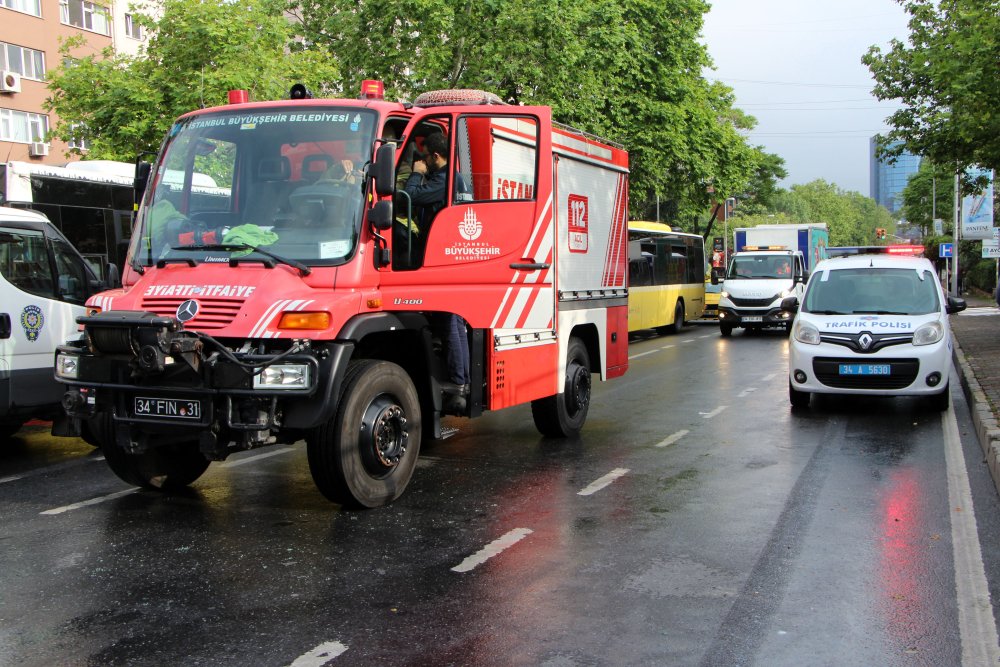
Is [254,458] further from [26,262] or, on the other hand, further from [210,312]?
[210,312]

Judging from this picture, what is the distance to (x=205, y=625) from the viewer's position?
15.0ft

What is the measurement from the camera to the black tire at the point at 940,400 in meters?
11.0


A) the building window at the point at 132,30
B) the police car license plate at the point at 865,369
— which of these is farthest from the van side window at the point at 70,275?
the building window at the point at 132,30

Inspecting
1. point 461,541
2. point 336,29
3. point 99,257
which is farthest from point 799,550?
point 336,29

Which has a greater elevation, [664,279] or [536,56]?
[536,56]

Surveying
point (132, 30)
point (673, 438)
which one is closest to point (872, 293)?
point (673, 438)

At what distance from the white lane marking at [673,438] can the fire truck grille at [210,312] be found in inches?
185

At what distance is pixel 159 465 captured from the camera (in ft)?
23.4

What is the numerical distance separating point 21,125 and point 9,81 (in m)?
2.23

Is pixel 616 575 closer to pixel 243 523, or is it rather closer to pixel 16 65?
pixel 243 523

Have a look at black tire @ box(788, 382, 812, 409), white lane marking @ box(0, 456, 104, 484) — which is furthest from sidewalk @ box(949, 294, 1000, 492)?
white lane marking @ box(0, 456, 104, 484)

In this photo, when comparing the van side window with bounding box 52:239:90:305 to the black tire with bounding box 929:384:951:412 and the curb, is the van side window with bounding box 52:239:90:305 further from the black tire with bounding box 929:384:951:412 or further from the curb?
the black tire with bounding box 929:384:951:412

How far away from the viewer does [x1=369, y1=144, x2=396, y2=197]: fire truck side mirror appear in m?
6.46

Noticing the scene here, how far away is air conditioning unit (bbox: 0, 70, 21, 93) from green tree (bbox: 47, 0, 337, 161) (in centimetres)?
2110
